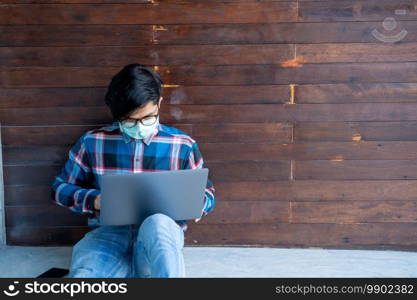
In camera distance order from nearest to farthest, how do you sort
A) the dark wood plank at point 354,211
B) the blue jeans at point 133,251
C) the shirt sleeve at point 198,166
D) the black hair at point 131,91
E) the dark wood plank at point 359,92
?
the blue jeans at point 133,251 → the black hair at point 131,91 → the shirt sleeve at point 198,166 → the dark wood plank at point 359,92 → the dark wood plank at point 354,211

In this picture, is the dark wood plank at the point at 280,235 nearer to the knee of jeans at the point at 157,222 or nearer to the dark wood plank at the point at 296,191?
→ the dark wood plank at the point at 296,191

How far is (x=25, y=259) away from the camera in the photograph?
286 cm

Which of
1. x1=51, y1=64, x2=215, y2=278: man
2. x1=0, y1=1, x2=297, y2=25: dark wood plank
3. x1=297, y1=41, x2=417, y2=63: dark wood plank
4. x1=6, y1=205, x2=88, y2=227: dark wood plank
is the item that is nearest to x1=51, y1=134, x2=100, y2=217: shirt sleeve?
x1=51, y1=64, x2=215, y2=278: man

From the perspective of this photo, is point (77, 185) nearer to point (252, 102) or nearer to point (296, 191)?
point (252, 102)

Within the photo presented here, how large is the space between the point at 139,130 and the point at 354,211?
1.37 meters

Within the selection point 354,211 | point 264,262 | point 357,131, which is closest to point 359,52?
point 357,131

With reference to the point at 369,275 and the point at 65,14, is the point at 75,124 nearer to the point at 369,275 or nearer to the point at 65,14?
the point at 65,14

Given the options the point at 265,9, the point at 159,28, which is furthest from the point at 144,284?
the point at 265,9

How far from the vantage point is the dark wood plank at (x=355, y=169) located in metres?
2.89

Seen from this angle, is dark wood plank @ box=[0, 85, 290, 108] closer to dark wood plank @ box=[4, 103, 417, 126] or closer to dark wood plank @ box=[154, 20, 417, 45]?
dark wood plank @ box=[4, 103, 417, 126]

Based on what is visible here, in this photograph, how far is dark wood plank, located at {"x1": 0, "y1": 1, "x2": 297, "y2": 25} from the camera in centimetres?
277

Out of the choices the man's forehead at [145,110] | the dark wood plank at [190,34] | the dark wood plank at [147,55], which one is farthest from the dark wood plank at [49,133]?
the man's forehead at [145,110]

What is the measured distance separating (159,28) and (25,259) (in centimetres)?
147

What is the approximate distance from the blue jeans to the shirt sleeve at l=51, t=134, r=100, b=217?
0.15 meters
